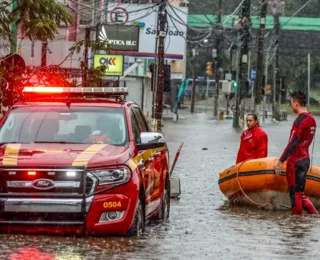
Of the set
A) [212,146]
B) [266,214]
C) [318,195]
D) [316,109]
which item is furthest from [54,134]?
[316,109]

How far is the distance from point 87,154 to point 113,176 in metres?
0.40

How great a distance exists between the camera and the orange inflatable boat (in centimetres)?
1591

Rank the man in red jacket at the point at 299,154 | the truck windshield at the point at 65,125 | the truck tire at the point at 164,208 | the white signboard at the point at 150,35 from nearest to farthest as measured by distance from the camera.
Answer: the truck windshield at the point at 65,125, the truck tire at the point at 164,208, the man in red jacket at the point at 299,154, the white signboard at the point at 150,35

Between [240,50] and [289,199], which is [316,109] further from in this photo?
[289,199]

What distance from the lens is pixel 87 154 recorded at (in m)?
10.9

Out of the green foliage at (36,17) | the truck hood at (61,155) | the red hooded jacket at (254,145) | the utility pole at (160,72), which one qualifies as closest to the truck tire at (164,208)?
the truck hood at (61,155)

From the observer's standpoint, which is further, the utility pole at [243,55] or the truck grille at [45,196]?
the utility pole at [243,55]

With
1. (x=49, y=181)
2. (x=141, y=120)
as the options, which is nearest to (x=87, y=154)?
(x=49, y=181)

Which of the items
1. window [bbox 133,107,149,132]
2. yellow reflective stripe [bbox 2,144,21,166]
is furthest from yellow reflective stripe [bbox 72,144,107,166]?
window [bbox 133,107,149,132]

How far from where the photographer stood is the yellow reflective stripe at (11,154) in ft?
35.2

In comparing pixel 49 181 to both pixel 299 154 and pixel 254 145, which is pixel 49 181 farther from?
pixel 254 145

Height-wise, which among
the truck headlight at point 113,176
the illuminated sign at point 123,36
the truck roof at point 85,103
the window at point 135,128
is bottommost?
the truck headlight at point 113,176

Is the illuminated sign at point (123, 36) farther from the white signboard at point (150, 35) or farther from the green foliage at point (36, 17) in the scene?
the green foliage at point (36, 17)

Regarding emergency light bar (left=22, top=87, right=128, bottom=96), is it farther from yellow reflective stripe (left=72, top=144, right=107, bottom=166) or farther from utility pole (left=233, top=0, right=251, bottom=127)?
utility pole (left=233, top=0, right=251, bottom=127)
